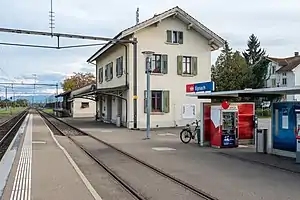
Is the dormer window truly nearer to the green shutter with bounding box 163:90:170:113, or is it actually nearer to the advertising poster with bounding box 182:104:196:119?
the green shutter with bounding box 163:90:170:113

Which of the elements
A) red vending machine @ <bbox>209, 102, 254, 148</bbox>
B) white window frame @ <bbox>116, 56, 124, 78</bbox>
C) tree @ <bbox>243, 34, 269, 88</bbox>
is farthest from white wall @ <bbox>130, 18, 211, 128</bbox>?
tree @ <bbox>243, 34, 269, 88</bbox>

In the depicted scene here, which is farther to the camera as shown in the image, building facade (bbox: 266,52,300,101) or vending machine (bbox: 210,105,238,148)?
building facade (bbox: 266,52,300,101)

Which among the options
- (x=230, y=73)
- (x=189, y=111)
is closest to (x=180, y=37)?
(x=189, y=111)

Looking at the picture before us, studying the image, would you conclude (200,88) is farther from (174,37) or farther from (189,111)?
(174,37)

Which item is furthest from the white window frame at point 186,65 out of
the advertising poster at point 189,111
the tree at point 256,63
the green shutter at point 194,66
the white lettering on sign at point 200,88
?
the tree at point 256,63

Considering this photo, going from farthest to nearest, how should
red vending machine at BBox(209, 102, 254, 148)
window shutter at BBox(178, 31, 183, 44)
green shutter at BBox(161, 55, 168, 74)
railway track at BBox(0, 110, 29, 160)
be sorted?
window shutter at BBox(178, 31, 183, 44)
green shutter at BBox(161, 55, 168, 74)
railway track at BBox(0, 110, 29, 160)
red vending machine at BBox(209, 102, 254, 148)

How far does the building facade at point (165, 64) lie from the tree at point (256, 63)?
103ft

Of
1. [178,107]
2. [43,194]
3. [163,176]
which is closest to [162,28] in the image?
[178,107]

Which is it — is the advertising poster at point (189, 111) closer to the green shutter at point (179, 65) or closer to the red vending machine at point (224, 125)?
the green shutter at point (179, 65)

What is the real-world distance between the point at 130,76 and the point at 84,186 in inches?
859

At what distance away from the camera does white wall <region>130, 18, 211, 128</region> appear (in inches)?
1209

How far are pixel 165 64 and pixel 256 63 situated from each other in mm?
46795

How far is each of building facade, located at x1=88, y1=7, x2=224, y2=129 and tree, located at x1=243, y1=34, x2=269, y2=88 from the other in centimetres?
3128

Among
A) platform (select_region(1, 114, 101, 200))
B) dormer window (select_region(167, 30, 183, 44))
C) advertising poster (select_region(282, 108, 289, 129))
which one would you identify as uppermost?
dormer window (select_region(167, 30, 183, 44))
